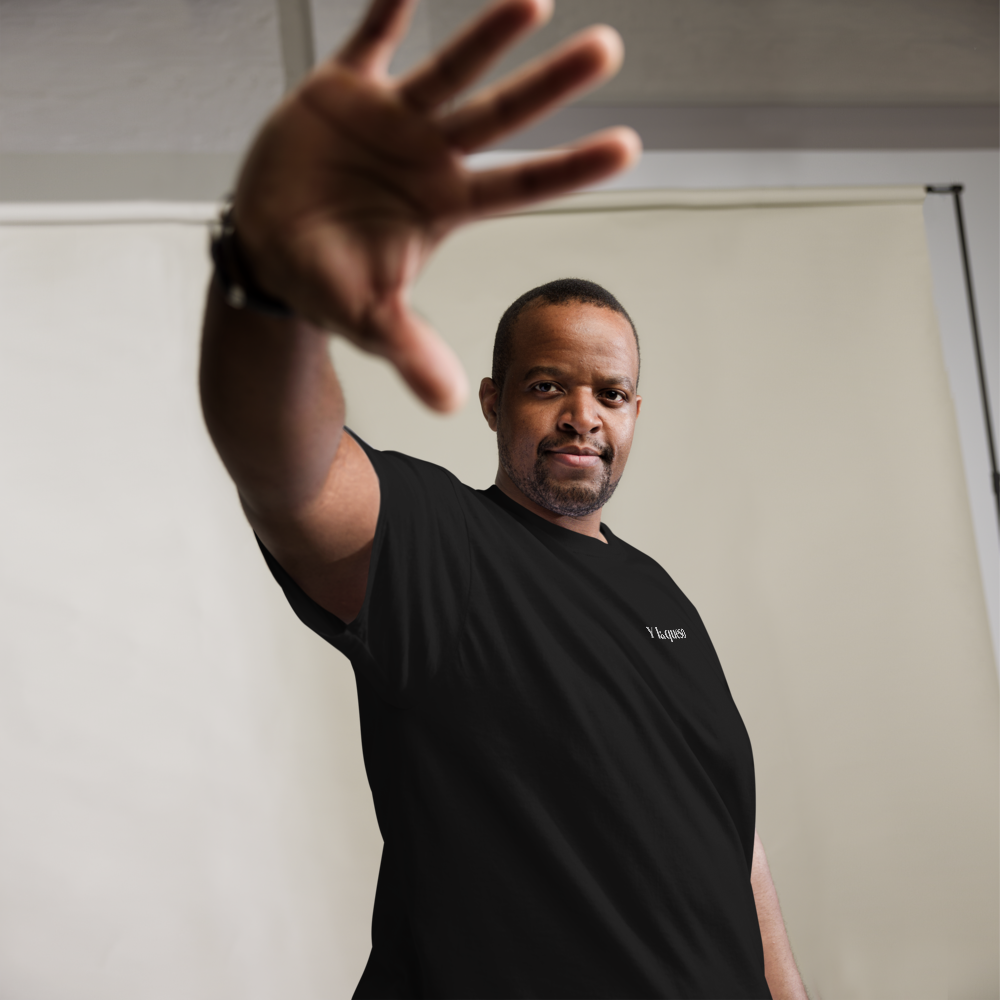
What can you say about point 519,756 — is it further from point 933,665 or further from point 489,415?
point 933,665

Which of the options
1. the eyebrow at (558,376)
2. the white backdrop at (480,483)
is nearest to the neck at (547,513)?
the eyebrow at (558,376)

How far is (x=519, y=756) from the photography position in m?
0.73

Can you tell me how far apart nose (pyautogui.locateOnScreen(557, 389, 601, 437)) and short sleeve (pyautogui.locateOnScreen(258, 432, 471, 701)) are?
8.8 inches

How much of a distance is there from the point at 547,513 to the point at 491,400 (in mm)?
206

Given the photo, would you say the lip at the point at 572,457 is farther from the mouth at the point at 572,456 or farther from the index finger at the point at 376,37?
the index finger at the point at 376,37

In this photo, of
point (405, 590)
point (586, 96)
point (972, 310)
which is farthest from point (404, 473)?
point (972, 310)

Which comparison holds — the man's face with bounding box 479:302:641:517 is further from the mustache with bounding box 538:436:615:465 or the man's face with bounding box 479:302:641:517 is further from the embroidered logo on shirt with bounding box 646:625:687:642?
the embroidered logo on shirt with bounding box 646:625:687:642

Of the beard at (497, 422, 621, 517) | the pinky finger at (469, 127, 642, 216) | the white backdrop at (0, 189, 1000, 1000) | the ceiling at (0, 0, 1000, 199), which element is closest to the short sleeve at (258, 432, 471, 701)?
the beard at (497, 422, 621, 517)

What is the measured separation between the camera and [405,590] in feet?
2.25

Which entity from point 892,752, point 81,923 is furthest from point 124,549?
point 892,752

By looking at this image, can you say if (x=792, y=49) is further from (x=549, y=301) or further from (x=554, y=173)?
(x=554, y=173)

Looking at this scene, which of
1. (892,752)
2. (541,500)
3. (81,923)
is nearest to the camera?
(541,500)

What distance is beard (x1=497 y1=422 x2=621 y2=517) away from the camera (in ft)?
3.03

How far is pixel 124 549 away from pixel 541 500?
107 cm
